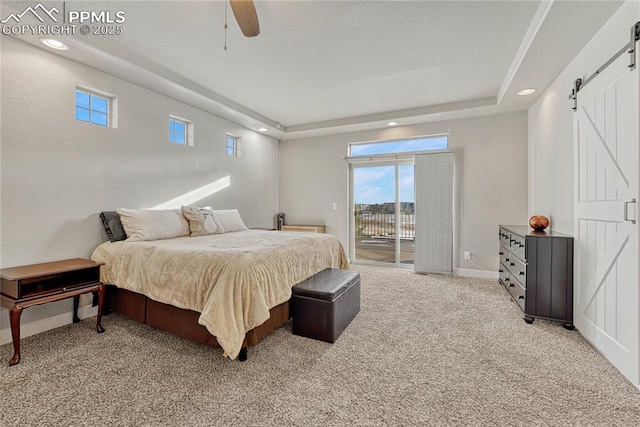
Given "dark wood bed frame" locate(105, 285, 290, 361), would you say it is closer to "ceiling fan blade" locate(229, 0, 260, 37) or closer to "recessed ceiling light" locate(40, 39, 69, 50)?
"ceiling fan blade" locate(229, 0, 260, 37)

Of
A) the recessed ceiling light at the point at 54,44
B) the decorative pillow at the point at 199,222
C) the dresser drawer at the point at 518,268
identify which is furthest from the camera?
the decorative pillow at the point at 199,222

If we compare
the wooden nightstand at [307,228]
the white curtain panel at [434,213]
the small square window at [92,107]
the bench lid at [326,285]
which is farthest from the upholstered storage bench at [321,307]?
the wooden nightstand at [307,228]

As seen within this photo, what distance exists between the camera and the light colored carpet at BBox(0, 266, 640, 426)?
5.07 feet

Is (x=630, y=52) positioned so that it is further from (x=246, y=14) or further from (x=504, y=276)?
(x=504, y=276)

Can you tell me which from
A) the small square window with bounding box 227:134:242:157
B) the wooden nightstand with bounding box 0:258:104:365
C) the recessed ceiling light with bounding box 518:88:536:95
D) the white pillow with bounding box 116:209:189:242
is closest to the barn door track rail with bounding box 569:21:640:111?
the recessed ceiling light with bounding box 518:88:536:95

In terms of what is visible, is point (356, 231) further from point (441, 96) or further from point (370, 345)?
point (370, 345)

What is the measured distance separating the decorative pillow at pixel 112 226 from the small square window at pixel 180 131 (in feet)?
4.49

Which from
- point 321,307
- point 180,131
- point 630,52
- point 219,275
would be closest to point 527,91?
point 630,52

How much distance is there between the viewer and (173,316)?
2385mm

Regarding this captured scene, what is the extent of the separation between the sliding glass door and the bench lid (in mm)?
2634

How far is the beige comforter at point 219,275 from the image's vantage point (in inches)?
77.7

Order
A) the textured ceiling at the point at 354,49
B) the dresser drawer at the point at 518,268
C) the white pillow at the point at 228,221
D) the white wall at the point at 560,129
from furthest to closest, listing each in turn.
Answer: the white pillow at the point at 228,221 → the dresser drawer at the point at 518,268 → the textured ceiling at the point at 354,49 → the white wall at the point at 560,129

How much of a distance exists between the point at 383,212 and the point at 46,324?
4.78 m

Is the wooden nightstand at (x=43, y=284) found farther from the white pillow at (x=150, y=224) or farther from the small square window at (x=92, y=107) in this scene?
the small square window at (x=92, y=107)
